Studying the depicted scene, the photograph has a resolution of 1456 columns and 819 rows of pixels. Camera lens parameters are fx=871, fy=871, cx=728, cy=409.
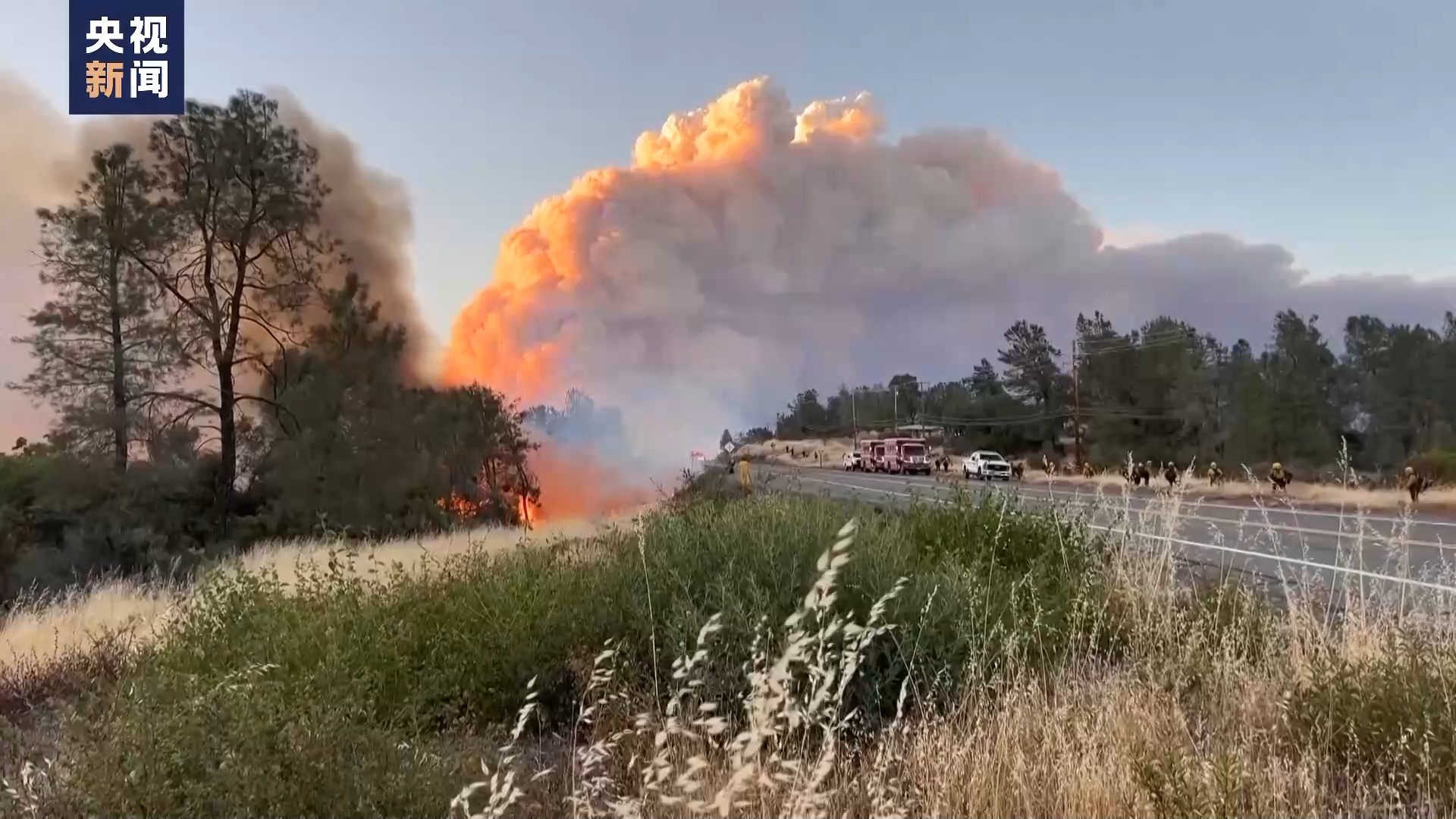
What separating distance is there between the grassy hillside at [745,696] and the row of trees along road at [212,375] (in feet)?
32.6

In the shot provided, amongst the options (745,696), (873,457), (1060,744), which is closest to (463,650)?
(745,696)

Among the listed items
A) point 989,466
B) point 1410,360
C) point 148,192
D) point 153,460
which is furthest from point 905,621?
point 1410,360

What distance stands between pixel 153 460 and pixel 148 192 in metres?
4.98

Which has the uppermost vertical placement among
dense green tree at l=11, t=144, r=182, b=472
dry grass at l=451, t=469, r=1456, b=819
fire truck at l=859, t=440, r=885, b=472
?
dense green tree at l=11, t=144, r=182, b=472

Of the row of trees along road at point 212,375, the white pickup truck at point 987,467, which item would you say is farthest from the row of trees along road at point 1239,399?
the row of trees along road at point 212,375

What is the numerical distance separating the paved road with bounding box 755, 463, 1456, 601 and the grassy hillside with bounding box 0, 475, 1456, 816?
390 mm

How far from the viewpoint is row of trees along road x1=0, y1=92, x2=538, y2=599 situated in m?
14.8

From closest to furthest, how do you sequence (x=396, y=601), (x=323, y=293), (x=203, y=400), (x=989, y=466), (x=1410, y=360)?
1. (x=396, y=601)
2. (x=203, y=400)
3. (x=323, y=293)
4. (x=989, y=466)
5. (x=1410, y=360)

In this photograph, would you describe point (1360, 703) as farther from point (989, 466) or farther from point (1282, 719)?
point (989, 466)

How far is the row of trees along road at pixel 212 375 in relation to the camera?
14.8 meters

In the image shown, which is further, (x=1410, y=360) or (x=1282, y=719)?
(x=1410, y=360)

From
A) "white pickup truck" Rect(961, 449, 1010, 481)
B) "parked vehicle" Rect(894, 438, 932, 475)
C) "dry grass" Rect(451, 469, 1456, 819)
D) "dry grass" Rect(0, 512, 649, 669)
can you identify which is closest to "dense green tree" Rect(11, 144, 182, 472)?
"dry grass" Rect(0, 512, 649, 669)

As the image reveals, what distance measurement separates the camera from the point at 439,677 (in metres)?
4.50

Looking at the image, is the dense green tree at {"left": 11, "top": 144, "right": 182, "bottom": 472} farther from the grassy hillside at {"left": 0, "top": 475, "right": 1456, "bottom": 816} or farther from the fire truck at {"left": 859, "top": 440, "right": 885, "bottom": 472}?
the fire truck at {"left": 859, "top": 440, "right": 885, "bottom": 472}
